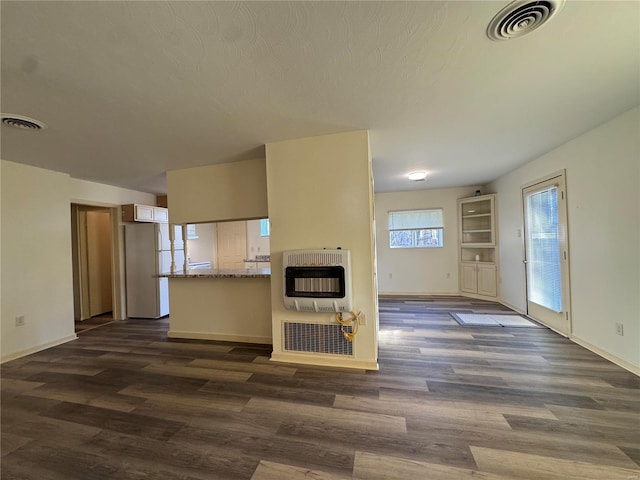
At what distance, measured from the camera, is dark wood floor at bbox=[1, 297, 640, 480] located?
4.83 feet

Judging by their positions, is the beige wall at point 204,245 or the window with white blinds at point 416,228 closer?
the window with white blinds at point 416,228

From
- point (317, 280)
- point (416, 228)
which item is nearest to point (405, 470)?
point (317, 280)

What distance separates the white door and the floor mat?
5276 mm

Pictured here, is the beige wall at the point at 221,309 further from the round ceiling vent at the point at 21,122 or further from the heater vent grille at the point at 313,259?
the round ceiling vent at the point at 21,122

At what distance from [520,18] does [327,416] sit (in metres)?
2.62

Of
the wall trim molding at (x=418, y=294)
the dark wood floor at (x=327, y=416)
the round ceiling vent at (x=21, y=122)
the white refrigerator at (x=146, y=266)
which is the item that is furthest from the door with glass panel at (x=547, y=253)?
the white refrigerator at (x=146, y=266)

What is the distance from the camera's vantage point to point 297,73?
1.68 meters

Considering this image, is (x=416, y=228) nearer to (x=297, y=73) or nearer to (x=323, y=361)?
(x=323, y=361)

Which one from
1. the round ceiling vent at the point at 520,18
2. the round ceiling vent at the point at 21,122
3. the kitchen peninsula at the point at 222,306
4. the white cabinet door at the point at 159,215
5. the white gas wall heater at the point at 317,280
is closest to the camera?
the round ceiling vent at the point at 520,18

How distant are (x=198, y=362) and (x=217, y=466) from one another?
5.12 feet

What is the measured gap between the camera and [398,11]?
4.09 ft

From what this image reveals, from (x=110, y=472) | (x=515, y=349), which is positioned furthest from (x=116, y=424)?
(x=515, y=349)

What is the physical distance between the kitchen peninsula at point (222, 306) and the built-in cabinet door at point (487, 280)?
4.42m

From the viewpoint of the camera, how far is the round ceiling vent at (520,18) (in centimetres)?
122
